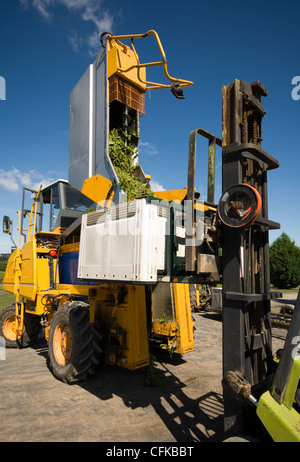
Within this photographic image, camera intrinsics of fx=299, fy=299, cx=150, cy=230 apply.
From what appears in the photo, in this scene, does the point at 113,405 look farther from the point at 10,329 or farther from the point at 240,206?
the point at 10,329

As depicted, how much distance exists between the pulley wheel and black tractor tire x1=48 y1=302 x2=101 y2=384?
315 cm

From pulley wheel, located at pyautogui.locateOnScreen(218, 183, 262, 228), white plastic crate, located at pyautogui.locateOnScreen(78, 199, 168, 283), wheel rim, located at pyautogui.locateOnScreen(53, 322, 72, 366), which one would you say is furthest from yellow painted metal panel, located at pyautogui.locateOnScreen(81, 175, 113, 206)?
pulley wheel, located at pyautogui.locateOnScreen(218, 183, 262, 228)

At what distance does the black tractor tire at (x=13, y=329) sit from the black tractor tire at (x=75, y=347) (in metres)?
2.33

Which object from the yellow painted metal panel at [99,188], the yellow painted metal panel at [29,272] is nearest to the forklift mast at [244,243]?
Answer: the yellow painted metal panel at [99,188]

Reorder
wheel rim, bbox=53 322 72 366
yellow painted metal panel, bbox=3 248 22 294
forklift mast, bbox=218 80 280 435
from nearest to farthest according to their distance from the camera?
forklift mast, bbox=218 80 280 435 → wheel rim, bbox=53 322 72 366 → yellow painted metal panel, bbox=3 248 22 294

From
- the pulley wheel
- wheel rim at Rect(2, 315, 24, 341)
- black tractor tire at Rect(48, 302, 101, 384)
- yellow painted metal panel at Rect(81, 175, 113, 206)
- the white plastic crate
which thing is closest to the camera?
the pulley wheel

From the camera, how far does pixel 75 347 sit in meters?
4.67

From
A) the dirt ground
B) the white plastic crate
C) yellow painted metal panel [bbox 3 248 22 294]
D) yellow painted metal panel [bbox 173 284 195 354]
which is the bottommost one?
the dirt ground

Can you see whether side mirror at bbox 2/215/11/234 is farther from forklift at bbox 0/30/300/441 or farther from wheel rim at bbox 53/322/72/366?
wheel rim at bbox 53/322/72/366

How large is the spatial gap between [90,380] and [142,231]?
3.29 metres

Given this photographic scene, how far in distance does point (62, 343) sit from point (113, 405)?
162cm

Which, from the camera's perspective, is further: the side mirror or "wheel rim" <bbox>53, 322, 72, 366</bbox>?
the side mirror

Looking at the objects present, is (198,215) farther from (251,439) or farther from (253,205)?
(251,439)

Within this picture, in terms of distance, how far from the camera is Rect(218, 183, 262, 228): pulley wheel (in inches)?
99.2
